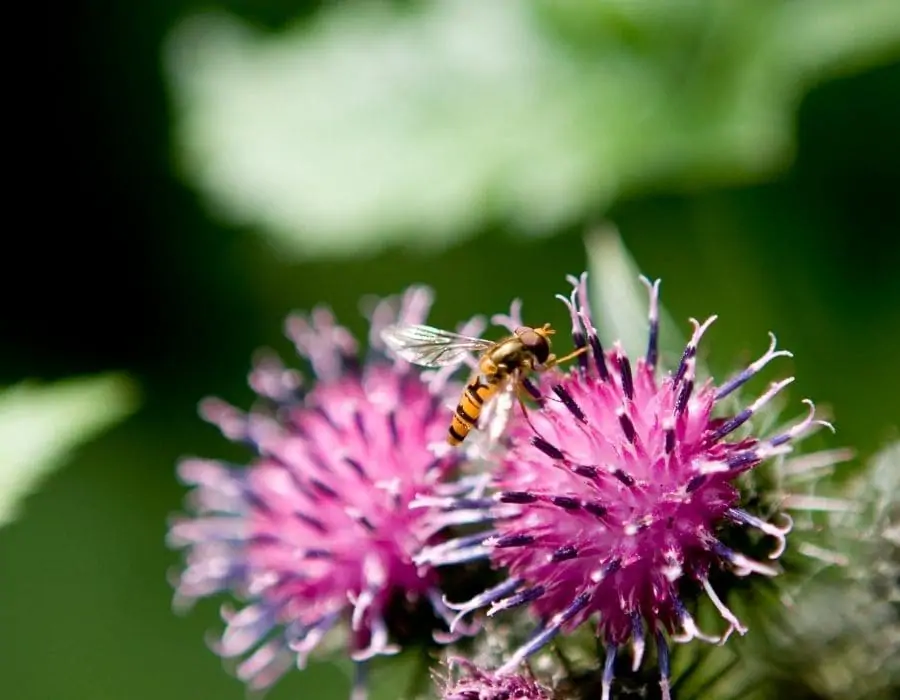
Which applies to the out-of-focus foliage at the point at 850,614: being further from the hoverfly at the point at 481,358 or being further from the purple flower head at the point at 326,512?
the purple flower head at the point at 326,512

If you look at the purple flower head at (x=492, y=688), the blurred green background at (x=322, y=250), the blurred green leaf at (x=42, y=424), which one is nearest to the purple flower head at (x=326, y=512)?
the purple flower head at (x=492, y=688)

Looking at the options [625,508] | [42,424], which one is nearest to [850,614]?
[625,508]

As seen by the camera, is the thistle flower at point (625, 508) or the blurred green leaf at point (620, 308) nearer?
the thistle flower at point (625, 508)

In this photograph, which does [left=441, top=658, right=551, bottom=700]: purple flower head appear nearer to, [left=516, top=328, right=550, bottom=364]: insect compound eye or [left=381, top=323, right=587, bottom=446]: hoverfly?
[left=381, top=323, right=587, bottom=446]: hoverfly

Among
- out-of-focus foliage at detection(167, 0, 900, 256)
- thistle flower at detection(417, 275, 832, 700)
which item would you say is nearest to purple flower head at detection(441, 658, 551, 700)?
thistle flower at detection(417, 275, 832, 700)

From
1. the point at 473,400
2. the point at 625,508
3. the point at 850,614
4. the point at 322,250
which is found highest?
the point at 473,400

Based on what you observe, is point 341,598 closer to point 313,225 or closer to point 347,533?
point 347,533

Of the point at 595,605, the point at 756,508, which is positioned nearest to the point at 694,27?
the point at 756,508

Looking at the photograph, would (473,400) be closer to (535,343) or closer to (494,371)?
(494,371)
